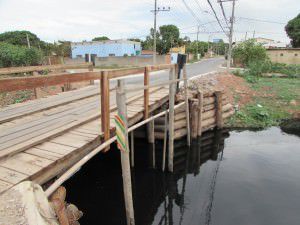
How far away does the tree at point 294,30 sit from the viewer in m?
48.0

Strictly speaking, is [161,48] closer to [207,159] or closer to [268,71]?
[268,71]

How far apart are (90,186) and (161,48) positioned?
5065 centimetres

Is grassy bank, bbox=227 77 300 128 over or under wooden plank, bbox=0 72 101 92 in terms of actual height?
under

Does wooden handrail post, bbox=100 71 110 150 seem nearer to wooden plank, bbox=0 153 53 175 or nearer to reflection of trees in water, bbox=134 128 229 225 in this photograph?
wooden plank, bbox=0 153 53 175

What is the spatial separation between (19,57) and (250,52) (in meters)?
25.8

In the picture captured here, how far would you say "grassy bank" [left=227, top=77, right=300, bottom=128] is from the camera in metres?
12.1

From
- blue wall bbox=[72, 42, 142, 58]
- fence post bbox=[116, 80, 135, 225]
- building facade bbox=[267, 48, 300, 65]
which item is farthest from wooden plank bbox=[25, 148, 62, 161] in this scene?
blue wall bbox=[72, 42, 142, 58]

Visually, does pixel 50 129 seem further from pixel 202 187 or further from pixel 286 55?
pixel 286 55

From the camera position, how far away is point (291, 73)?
74.1ft

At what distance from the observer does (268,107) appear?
13586 mm

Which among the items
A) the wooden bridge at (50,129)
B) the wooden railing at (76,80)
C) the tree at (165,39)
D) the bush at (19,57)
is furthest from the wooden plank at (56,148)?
the tree at (165,39)

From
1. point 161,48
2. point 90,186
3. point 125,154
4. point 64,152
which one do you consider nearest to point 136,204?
point 90,186

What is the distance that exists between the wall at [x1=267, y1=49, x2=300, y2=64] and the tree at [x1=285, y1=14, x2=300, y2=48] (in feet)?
49.6

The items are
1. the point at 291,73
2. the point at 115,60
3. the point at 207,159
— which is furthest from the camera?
the point at 115,60
